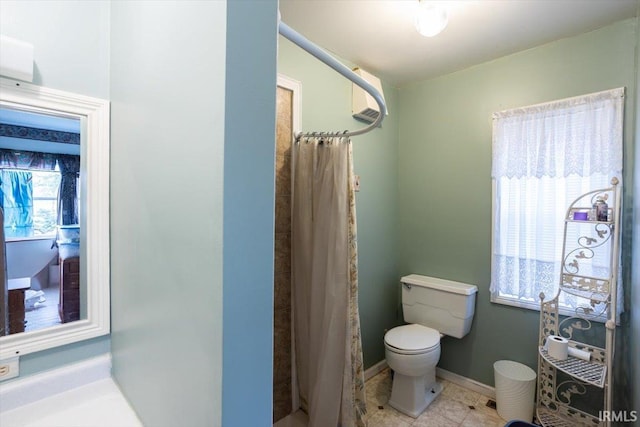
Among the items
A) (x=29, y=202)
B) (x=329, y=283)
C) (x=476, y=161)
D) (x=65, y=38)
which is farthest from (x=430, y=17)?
(x=29, y=202)

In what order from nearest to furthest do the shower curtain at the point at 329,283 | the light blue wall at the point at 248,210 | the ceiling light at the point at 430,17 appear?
the light blue wall at the point at 248,210 → the ceiling light at the point at 430,17 → the shower curtain at the point at 329,283

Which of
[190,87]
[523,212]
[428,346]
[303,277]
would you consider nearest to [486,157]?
[523,212]

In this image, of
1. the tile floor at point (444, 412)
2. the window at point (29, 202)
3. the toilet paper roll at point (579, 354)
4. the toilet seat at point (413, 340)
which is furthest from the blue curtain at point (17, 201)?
the toilet paper roll at point (579, 354)

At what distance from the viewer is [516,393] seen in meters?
1.90

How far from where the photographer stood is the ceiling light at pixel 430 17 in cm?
145

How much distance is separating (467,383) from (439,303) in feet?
2.20

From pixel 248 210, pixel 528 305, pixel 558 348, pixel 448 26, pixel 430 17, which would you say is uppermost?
pixel 448 26

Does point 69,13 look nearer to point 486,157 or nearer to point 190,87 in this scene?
A: point 190,87

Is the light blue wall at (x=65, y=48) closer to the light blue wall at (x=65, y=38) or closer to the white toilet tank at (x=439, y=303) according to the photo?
the light blue wall at (x=65, y=38)

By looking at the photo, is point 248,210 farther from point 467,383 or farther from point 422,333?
point 467,383

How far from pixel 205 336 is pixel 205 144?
37 cm

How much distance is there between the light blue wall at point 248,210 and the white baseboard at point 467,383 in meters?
2.26

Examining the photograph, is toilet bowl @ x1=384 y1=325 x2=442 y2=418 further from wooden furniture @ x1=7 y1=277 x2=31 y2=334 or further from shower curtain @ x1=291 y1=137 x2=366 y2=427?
wooden furniture @ x1=7 y1=277 x2=31 y2=334

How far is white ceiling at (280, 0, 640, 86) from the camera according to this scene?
5.22 ft
